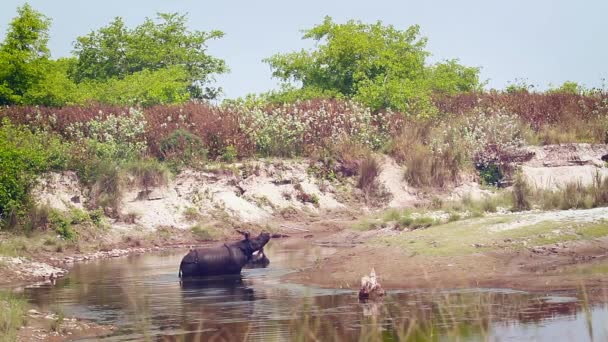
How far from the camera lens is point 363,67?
166 ft

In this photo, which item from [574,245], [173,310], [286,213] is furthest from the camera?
[286,213]

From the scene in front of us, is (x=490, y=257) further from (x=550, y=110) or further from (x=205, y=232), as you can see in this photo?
(x=550, y=110)

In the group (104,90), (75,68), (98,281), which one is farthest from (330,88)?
(98,281)

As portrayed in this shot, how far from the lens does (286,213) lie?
→ 36344mm

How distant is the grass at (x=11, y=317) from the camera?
15308 millimetres

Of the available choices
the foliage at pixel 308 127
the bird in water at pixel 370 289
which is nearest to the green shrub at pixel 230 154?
the foliage at pixel 308 127

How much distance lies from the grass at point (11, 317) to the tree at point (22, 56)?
2461 cm

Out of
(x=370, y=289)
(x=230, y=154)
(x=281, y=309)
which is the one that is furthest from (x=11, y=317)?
(x=230, y=154)

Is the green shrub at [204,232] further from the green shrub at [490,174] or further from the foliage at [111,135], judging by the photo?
the green shrub at [490,174]

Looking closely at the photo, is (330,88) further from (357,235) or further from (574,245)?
(574,245)

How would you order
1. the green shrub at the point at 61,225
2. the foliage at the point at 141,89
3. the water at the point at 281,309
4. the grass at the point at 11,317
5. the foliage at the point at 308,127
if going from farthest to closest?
1. the foliage at the point at 141,89
2. the foliage at the point at 308,127
3. the green shrub at the point at 61,225
4. the grass at the point at 11,317
5. the water at the point at 281,309

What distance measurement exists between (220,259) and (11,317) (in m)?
8.66

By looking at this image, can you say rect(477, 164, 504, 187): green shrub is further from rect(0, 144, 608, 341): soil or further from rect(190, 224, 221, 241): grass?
rect(190, 224, 221, 241): grass

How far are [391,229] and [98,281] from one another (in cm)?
991
